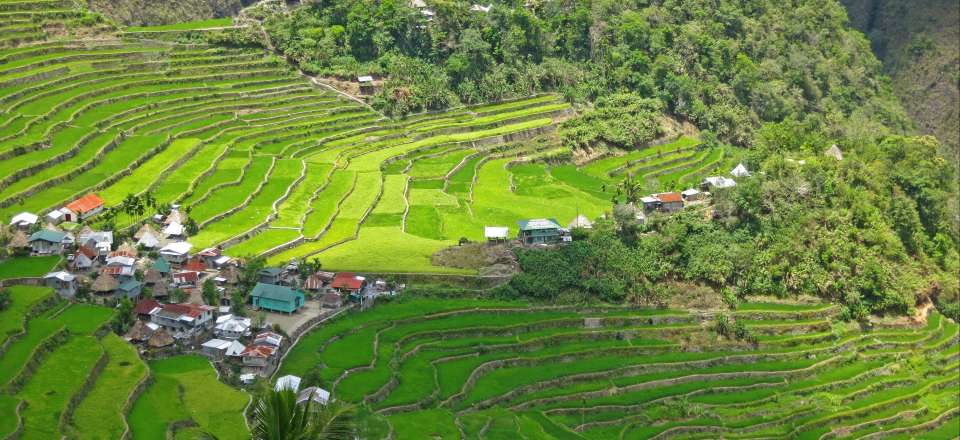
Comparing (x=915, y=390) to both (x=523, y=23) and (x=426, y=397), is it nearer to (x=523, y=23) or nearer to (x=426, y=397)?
(x=426, y=397)

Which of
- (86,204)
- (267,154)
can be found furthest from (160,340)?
(267,154)

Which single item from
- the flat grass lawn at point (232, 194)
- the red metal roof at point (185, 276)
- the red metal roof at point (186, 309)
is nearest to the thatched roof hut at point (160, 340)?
the red metal roof at point (186, 309)

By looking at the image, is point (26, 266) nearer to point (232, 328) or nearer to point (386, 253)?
point (232, 328)

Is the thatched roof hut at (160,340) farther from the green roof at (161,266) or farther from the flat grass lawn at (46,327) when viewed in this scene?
the green roof at (161,266)

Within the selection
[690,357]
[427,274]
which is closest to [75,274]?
[427,274]

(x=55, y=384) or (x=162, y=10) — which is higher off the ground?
(x=162, y=10)

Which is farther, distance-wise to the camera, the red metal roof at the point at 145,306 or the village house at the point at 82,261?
A: the village house at the point at 82,261
